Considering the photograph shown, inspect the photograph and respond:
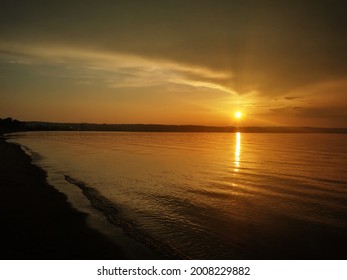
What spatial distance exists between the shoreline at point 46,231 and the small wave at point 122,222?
3.33ft

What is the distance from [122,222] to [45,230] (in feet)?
10.7

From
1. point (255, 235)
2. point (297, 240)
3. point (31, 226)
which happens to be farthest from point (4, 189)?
point (297, 240)

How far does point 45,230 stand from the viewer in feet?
38.0

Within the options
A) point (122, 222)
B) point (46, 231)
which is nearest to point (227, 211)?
point (122, 222)

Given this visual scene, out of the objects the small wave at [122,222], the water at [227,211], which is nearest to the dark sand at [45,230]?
the small wave at [122,222]

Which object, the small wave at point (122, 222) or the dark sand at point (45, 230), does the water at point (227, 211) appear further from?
the dark sand at point (45, 230)

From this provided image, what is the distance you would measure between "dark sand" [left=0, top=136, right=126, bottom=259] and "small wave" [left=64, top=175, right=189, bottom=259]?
121 cm

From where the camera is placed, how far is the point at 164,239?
11.6m

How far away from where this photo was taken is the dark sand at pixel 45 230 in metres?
9.60

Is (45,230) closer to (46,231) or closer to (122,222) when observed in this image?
(46,231)

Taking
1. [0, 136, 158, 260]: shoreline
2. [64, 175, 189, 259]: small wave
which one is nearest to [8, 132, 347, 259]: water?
[64, 175, 189, 259]: small wave

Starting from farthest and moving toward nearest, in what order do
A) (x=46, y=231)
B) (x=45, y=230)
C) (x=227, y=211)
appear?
1. (x=227, y=211)
2. (x=45, y=230)
3. (x=46, y=231)

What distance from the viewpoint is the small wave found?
1041 centimetres

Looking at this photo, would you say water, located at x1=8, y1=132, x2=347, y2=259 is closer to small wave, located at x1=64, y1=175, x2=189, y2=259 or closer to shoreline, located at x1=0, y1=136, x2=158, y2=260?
small wave, located at x1=64, y1=175, x2=189, y2=259
